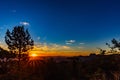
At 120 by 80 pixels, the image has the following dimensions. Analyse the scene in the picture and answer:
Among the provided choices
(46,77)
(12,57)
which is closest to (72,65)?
(46,77)

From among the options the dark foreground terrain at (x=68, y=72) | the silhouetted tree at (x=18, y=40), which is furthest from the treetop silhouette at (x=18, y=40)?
the dark foreground terrain at (x=68, y=72)

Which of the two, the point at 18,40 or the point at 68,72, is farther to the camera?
the point at 18,40

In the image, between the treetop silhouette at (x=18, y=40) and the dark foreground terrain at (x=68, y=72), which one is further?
the treetop silhouette at (x=18, y=40)

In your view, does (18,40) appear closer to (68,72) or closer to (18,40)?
(18,40)

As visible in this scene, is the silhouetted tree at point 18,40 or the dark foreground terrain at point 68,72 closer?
the dark foreground terrain at point 68,72


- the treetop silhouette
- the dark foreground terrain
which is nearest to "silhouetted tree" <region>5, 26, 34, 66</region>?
the treetop silhouette

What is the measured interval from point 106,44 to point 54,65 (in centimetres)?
2329

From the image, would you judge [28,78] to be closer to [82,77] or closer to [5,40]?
[82,77]

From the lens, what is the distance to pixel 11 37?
42.2 meters

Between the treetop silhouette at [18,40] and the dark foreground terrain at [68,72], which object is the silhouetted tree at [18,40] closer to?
the treetop silhouette at [18,40]

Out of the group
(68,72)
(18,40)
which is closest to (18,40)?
(18,40)

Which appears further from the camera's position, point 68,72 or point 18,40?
point 18,40

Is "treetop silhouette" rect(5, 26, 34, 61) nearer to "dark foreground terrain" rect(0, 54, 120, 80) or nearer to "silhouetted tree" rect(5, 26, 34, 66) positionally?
"silhouetted tree" rect(5, 26, 34, 66)

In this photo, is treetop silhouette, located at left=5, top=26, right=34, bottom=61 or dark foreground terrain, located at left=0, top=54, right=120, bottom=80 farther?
treetop silhouette, located at left=5, top=26, right=34, bottom=61
